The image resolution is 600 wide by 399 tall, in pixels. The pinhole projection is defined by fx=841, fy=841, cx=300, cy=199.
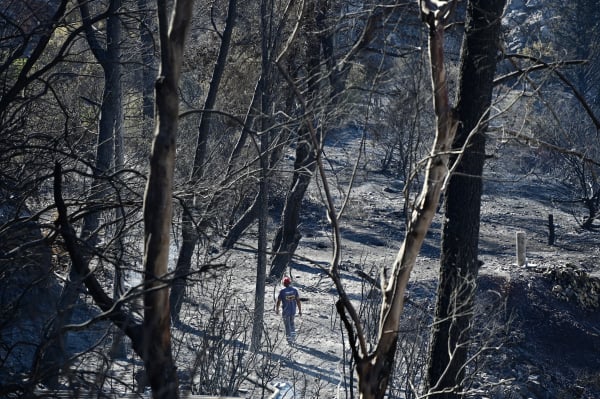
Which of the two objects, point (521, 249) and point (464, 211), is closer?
point (464, 211)

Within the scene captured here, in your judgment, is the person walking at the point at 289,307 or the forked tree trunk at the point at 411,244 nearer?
the forked tree trunk at the point at 411,244

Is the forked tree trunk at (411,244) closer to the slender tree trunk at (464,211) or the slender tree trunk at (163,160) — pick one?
the slender tree trunk at (163,160)

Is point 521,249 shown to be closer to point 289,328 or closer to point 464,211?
point 289,328

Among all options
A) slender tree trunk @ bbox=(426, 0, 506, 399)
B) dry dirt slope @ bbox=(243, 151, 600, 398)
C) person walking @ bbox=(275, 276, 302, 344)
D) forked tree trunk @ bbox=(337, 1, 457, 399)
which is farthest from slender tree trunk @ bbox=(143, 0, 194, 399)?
person walking @ bbox=(275, 276, 302, 344)

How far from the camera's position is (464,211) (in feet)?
29.9

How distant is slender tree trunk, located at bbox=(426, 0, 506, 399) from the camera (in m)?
8.71

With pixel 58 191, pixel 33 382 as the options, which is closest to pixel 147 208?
pixel 58 191

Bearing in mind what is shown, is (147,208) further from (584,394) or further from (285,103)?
(584,394)

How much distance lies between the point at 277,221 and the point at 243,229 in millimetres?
9236

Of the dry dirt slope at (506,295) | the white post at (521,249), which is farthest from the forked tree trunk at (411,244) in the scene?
the white post at (521,249)

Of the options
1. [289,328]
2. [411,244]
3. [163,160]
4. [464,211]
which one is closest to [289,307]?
[289,328]

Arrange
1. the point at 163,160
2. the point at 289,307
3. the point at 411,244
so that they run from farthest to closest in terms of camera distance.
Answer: the point at 289,307 < the point at 411,244 < the point at 163,160

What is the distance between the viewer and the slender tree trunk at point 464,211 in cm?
871

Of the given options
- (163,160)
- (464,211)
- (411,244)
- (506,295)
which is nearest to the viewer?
(163,160)
